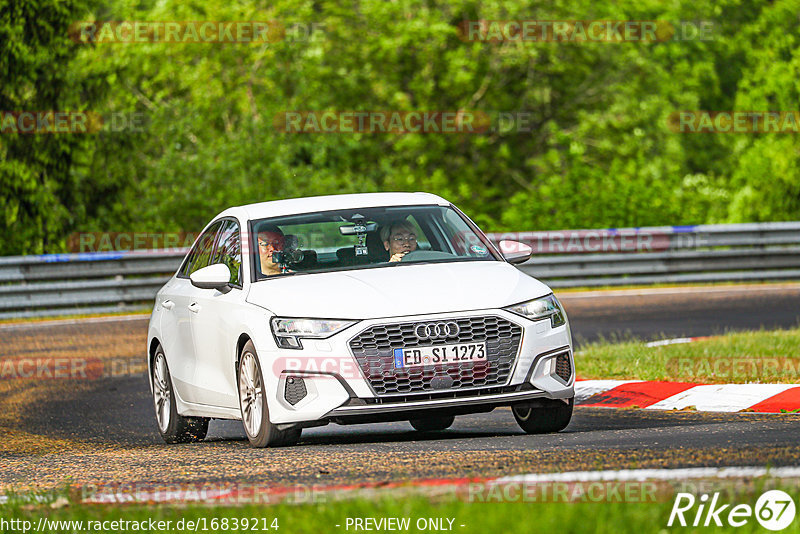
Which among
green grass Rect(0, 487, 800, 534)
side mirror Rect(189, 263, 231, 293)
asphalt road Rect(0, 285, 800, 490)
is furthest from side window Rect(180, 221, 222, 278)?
green grass Rect(0, 487, 800, 534)

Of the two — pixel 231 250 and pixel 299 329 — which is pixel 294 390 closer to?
pixel 299 329

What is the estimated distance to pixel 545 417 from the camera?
29.1ft

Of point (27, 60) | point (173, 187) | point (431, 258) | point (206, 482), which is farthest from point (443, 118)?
point (206, 482)

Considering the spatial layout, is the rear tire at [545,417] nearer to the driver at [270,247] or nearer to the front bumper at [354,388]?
the front bumper at [354,388]

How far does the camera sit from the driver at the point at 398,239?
30.2 ft

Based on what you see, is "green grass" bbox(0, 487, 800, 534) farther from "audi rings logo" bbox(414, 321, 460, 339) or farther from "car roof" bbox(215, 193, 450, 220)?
"car roof" bbox(215, 193, 450, 220)

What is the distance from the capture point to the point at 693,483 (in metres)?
5.53

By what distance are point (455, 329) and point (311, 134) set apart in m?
26.7

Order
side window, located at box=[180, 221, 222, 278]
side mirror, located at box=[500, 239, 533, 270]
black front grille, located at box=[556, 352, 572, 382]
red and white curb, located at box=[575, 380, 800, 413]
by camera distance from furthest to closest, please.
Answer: side window, located at box=[180, 221, 222, 278], red and white curb, located at box=[575, 380, 800, 413], side mirror, located at box=[500, 239, 533, 270], black front grille, located at box=[556, 352, 572, 382]

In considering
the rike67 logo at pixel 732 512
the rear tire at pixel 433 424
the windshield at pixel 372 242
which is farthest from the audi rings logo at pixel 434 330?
the rike67 logo at pixel 732 512

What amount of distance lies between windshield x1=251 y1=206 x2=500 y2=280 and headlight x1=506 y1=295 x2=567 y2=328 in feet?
2.81

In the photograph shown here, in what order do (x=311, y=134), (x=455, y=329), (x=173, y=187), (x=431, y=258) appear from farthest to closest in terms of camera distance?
(x=311, y=134)
(x=173, y=187)
(x=431, y=258)
(x=455, y=329)

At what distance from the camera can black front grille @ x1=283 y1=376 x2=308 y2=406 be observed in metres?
8.08

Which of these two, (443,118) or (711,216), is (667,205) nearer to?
(711,216)
